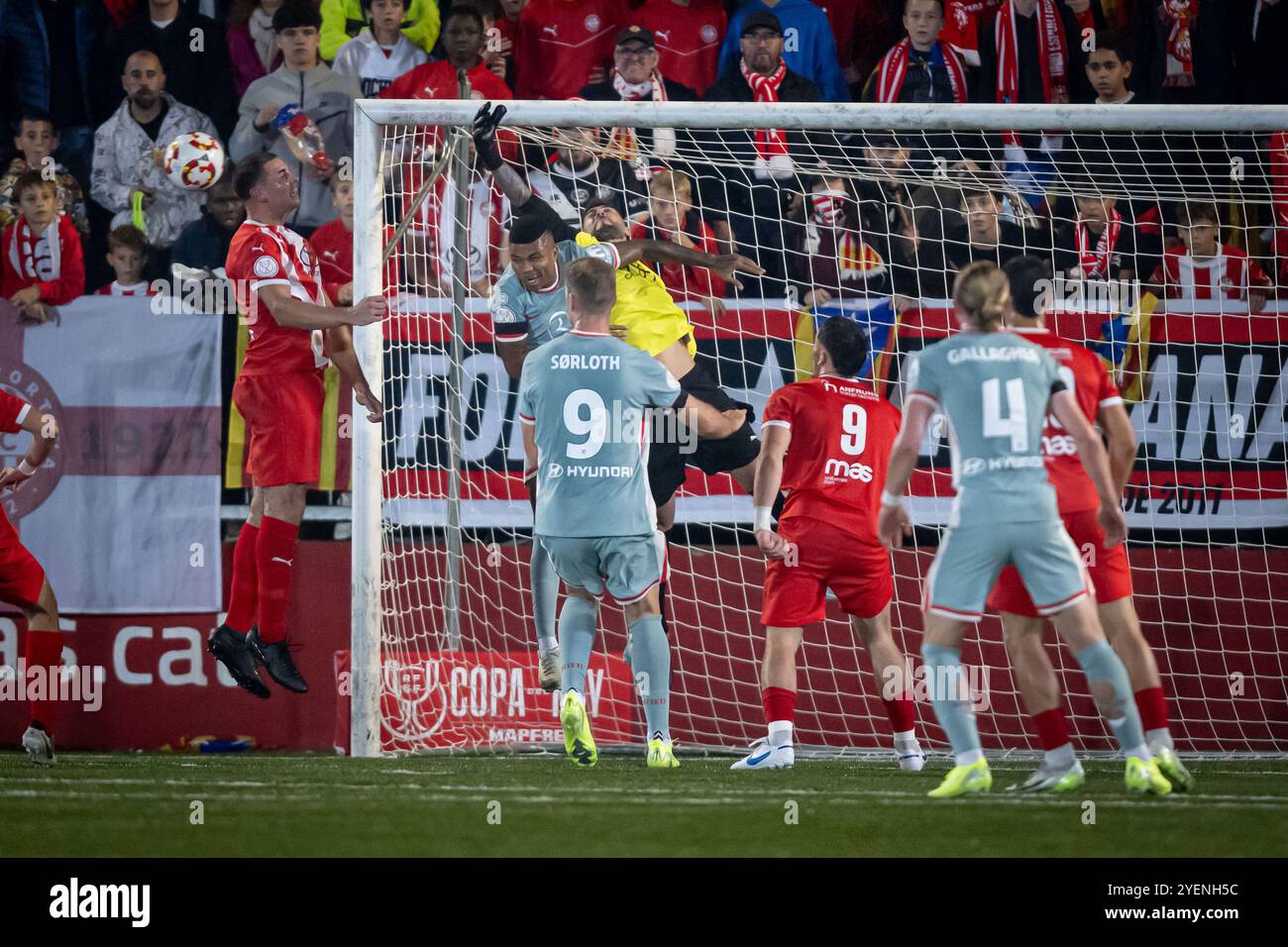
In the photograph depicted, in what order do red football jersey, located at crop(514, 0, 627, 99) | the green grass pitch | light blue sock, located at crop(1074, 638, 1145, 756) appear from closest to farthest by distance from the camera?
the green grass pitch → light blue sock, located at crop(1074, 638, 1145, 756) → red football jersey, located at crop(514, 0, 627, 99)

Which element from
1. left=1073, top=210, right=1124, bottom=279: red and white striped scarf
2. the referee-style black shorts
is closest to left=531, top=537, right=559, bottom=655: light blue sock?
the referee-style black shorts

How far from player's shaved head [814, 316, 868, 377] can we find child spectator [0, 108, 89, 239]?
485 cm

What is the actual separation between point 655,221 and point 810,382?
7.82 ft

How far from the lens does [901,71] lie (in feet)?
31.8

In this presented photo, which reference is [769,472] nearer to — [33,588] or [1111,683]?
[1111,683]

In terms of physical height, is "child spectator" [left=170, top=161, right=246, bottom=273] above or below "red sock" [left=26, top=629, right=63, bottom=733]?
above

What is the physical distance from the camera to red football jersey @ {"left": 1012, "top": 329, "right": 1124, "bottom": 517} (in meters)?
A: 5.75

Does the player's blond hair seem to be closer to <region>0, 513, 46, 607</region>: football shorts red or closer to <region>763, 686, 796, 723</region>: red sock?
<region>763, 686, 796, 723</region>: red sock

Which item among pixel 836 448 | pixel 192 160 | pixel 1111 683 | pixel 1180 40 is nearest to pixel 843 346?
pixel 836 448

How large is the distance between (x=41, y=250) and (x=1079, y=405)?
6.20 metres

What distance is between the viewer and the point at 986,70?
32.2 ft

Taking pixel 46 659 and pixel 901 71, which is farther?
pixel 901 71

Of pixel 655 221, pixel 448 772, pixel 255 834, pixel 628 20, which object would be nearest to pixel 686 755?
pixel 448 772

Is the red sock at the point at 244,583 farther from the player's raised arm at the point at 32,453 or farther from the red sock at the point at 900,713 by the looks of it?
the red sock at the point at 900,713
